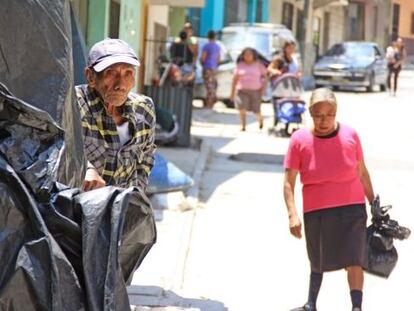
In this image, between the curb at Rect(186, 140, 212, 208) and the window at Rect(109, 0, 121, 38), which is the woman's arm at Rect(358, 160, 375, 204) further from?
the window at Rect(109, 0, 121, 38)

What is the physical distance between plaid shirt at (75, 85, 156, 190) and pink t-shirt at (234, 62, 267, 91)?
12.1 meters

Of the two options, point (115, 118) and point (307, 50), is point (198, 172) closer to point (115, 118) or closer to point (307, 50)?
point (115, 118)

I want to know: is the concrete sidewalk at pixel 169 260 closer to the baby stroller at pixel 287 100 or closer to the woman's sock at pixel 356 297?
the woman's sock at pixel 356 297

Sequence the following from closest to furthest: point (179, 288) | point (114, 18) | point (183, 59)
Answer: point (179, 288)
point (114, 18)
point (183, 59)

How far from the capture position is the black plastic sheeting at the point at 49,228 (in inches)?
106

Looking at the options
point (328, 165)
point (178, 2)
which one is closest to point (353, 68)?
point (178, 2)

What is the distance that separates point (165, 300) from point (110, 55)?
2379mm

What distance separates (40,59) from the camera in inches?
120

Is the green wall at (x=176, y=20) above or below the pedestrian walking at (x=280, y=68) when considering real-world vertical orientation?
above

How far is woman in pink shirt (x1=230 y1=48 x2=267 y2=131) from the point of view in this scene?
16344mm

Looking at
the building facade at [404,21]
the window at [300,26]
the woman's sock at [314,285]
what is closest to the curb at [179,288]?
the woman's sock at [314,285]

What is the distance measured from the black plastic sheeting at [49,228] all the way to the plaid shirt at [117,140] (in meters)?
1.06

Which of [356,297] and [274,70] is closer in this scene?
[356,297]

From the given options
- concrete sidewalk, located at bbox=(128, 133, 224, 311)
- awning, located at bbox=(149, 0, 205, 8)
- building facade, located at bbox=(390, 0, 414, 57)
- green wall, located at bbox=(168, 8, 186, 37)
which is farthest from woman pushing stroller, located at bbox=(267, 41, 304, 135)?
building facade, located at bbox=(390, 0, 414, 57)
